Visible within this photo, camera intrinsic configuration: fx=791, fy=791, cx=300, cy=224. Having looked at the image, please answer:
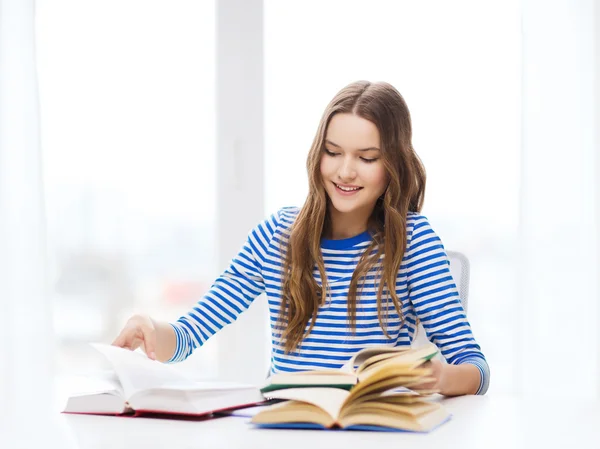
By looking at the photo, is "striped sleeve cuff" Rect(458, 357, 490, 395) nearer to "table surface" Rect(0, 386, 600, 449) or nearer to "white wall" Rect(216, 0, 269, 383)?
"table surface" Rect(0, 386, 600, 449)

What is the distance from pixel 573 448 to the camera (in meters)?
0.88

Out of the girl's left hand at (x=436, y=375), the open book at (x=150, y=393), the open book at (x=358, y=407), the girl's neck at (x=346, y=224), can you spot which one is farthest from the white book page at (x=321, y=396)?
the girl's neck at (x=346, y=224)

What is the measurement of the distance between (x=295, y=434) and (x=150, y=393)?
0.69 ft

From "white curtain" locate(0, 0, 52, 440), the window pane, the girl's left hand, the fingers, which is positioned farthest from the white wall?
the girl's left hand

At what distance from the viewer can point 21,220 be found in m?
2.46

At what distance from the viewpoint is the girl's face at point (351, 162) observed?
1.46 m

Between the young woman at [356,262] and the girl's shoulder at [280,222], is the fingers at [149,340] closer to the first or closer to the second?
the young woman at [356,262]

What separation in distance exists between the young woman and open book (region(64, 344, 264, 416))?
0.33 meters

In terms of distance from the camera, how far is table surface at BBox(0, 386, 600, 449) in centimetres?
88

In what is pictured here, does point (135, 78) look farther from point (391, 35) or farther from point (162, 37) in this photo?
point (391, 35)

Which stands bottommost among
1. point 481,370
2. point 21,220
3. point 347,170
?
point 481,370

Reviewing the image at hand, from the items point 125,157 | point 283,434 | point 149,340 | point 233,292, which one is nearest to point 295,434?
point 283,434

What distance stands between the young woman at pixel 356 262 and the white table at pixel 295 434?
36cm

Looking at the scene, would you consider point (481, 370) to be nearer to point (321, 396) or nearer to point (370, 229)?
point (370, 229)
